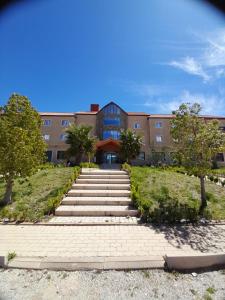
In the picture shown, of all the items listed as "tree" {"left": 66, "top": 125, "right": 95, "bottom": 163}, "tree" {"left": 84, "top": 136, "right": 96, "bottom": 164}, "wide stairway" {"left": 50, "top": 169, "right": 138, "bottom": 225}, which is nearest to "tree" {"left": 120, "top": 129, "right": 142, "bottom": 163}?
"tree" {"left": 84, "top": 136, "right": 96, "bottom": 164}

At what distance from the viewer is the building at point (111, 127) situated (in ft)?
118

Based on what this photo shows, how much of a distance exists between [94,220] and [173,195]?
466 cm

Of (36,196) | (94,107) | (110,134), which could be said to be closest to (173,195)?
(36,196)

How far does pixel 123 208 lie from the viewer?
29.9ft

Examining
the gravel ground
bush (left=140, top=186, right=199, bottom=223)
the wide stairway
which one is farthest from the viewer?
the wide stairway

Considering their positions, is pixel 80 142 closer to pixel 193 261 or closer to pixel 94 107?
pixel 94 107

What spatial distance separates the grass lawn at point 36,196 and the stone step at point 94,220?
0.87 m

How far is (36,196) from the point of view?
34.2ft

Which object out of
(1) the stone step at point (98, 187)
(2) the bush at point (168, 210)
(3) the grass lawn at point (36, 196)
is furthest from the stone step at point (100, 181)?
(2) the bush at point (168, 210)

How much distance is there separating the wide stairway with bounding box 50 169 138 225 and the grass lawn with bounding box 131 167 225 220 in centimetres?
77

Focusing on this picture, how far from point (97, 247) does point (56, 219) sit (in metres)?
3.12

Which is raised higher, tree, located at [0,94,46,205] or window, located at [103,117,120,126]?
window, located at [103,117,120,126]

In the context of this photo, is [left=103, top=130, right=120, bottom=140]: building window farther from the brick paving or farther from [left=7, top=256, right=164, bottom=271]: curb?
[left=7, top=256, right=164, bottom=271]: curb

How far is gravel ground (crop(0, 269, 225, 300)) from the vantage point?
3.70 meters
